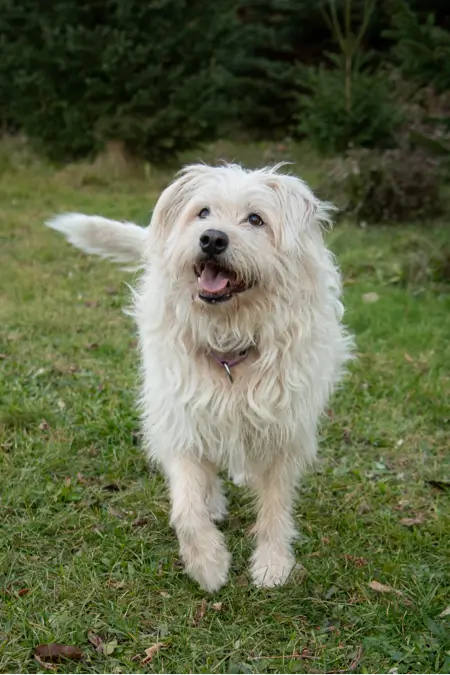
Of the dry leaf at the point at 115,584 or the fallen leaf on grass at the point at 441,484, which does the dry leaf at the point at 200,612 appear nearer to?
the dry leaf at the point at 115,584

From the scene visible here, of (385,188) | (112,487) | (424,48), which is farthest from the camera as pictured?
(385,188)

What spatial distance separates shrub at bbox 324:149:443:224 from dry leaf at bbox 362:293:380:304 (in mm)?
2763

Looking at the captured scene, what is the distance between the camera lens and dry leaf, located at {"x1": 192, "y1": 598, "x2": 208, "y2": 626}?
8.64 ft

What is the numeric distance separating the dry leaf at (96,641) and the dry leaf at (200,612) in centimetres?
33

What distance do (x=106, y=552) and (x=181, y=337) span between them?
2.92 feet

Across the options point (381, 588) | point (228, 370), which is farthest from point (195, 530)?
point (381, 588)

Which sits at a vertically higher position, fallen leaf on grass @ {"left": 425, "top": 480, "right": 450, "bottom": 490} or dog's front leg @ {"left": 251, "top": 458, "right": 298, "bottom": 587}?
dog's front leg @ {"left": 251, "top": 458, "right": 298, "bottom": 587}

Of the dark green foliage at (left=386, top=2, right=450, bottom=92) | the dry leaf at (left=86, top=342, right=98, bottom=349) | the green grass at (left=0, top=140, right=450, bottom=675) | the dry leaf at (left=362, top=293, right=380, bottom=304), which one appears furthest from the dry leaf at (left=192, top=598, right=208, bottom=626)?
the dark green foliage at (left=386, top=2, right=450, bottom=92)

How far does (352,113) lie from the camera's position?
970cm

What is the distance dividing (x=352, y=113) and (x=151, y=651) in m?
8.42

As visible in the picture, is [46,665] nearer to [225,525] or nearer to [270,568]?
[270,568]

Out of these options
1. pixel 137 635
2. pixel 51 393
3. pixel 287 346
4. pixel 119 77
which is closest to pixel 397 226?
pixel 119 77

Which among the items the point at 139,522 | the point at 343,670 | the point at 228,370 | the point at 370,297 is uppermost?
the point at 228,370

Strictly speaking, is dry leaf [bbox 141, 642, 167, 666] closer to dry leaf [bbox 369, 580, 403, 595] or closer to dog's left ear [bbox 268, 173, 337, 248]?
dry leaf [bbox 369, 580, 403, 595]
